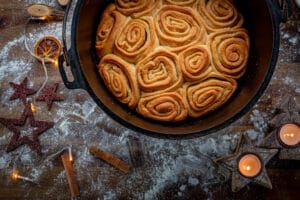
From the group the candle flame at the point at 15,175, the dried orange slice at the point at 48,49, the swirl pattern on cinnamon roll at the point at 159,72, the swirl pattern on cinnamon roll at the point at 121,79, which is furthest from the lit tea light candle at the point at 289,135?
the candle flame at the point at 15,175

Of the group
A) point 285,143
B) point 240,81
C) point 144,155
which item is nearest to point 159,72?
point 240,81

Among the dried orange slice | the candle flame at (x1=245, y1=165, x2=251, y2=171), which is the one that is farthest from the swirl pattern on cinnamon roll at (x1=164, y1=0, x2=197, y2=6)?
the candle flame at (x1=245, y1=165, x2=251, y2=171)

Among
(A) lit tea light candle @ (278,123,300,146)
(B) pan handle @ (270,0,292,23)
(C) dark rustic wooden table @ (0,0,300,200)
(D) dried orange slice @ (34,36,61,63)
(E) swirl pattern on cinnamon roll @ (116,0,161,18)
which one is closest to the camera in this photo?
(B) pan handle @ (270,0,292,23)

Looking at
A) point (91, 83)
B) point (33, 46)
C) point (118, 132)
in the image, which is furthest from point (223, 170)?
point (33, 46)

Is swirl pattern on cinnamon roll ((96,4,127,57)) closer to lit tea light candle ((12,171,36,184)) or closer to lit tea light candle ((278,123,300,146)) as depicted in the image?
lit tea light candle ((12,171,36,184))

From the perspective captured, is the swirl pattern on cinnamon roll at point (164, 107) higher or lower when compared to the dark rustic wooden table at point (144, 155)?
higher

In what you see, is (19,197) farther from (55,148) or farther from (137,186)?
(137,186)

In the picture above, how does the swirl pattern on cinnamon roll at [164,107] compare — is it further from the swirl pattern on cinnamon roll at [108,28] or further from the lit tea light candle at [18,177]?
the lit tea light candle at [18,177]
